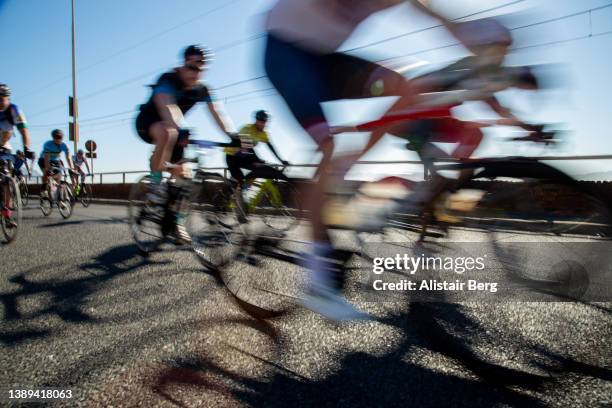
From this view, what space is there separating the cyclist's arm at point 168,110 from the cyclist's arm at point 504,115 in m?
2.87

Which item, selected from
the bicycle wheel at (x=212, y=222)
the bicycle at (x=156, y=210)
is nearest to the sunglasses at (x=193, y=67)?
the bicycle at (x=156, y=210)

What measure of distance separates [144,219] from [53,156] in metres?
7.46

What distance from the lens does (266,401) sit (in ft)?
4.26

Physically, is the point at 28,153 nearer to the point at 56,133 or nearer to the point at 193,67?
the point at 193,67

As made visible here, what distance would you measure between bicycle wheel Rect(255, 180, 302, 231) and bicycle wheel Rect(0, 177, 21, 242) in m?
3.90

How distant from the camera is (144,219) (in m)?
4.17

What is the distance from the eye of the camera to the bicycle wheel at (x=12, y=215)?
4691mm

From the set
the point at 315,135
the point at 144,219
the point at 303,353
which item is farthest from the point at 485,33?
the point at 144,219

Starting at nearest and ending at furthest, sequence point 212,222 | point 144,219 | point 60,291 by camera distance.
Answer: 1. point 60,291
2. point 212,222
3. point 144,219

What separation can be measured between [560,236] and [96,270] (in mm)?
3434

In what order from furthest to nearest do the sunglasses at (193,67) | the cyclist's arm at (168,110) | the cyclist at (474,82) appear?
the sunglasses at (193,67)
the cyclist's arm at (168,110)
the cyclist at (474,82)

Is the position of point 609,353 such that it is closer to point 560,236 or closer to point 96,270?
point 560,236

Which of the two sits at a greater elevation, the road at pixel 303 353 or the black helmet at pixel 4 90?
the black helmet at pixel 4 90

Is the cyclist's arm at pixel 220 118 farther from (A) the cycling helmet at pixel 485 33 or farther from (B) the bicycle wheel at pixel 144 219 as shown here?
(A) the cycling helmet at pixel 485 33
